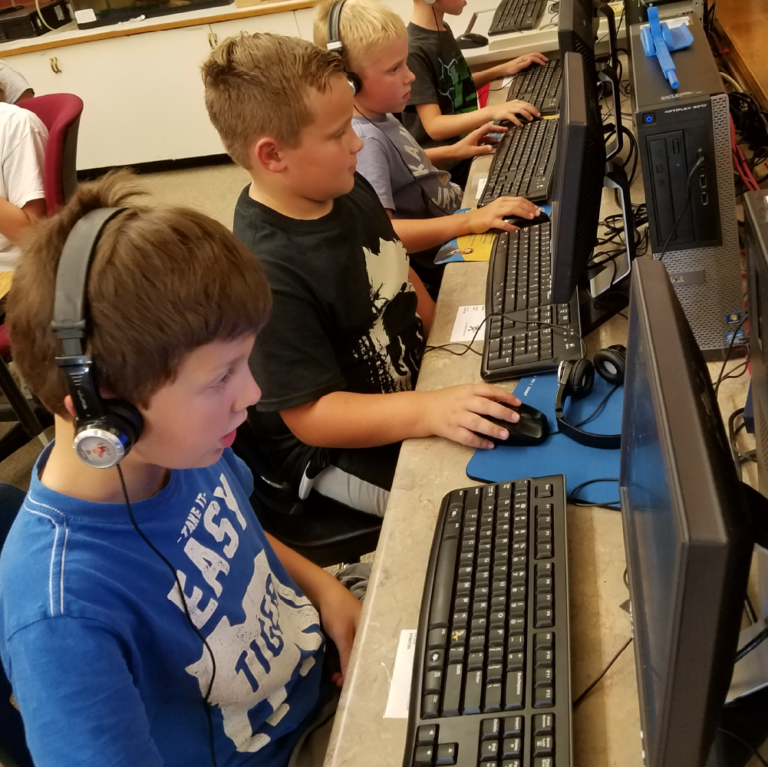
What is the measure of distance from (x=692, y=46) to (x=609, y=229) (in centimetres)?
39

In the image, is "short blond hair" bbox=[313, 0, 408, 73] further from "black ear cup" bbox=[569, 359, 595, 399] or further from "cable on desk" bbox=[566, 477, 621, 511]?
"cable on desk" bbox=[566, 477, 621, 511]

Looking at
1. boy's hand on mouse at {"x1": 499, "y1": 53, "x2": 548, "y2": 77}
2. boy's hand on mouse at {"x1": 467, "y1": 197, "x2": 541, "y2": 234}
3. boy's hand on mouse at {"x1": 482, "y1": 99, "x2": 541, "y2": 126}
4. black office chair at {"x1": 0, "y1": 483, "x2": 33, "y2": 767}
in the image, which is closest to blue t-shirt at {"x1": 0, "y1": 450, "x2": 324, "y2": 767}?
black office chair at {"x1": 0, "y1": 483, "x2": 33, "y2": 767}

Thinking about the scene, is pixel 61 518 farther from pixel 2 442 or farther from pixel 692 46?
pixel 2 442

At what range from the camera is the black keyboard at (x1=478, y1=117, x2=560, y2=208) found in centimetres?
160

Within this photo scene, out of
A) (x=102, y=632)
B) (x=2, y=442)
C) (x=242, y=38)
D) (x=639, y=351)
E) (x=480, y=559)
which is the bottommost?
(x=2, y=442)

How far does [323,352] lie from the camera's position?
1.12 metres

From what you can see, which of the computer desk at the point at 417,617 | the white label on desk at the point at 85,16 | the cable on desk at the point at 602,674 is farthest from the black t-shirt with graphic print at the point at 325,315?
the white label on desk at the point at 85,16

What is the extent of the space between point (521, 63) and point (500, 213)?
1.06 m

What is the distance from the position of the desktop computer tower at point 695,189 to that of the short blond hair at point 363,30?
0.73 m

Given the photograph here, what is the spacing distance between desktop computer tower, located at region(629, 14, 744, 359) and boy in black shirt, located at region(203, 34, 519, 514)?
294mm

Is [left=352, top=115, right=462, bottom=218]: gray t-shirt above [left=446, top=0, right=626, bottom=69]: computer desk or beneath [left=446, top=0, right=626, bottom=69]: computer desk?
beneath

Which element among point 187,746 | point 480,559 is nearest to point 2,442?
point 187,746

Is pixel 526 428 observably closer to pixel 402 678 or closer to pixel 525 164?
pixel 402 678

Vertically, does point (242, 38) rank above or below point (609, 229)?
above
